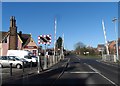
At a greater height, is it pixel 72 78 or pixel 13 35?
pixel 13 35

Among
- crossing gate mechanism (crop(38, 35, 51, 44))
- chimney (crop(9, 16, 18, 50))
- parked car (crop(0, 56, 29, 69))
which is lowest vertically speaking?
parked car (crop(0, 56, 29, 69))

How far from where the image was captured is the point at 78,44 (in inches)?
7869

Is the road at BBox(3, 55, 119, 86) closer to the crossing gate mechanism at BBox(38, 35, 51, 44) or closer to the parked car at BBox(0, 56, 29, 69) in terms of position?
the crossing gate mechanism at BBox(38, 35, 51, 44)

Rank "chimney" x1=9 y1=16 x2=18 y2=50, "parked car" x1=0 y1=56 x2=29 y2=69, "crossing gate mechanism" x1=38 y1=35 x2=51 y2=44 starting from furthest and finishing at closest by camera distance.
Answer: "chimney" x1=9 y1=16 x2=18 y2=50 < "parked car" x1=0 y1=56 x2=29 y2=69 < "crossing gate mechanism" x1=38 y1=35 x2=51 y2=44

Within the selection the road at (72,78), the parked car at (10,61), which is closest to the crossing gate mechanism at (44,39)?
the road at (72,78)

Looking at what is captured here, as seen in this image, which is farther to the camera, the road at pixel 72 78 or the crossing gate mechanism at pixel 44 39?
the crossing gate mechanism at pixel 44 39

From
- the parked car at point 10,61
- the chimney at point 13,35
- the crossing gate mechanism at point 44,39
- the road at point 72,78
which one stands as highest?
the chimney at point 13,35

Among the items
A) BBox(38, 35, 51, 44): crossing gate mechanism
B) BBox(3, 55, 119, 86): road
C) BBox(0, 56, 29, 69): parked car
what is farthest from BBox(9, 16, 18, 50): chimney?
BBox(3, 55, 119, 86): road

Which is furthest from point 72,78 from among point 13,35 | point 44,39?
point 13,35

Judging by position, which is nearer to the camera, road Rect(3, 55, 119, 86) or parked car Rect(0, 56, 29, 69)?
road Rect(3, 55, 119, 86)

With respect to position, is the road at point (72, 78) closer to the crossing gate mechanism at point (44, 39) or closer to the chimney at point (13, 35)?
the crossing gate mechanism at point (44, 39)

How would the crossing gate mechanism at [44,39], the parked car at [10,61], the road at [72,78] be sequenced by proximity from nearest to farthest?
the road at [72,78], the crossing gate mechanism at [44,39], the parked car at [10,61]

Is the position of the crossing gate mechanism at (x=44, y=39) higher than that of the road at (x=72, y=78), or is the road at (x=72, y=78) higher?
the crossing gate mechanism at (x=44, y=39)

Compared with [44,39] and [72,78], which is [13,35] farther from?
[72,78]
